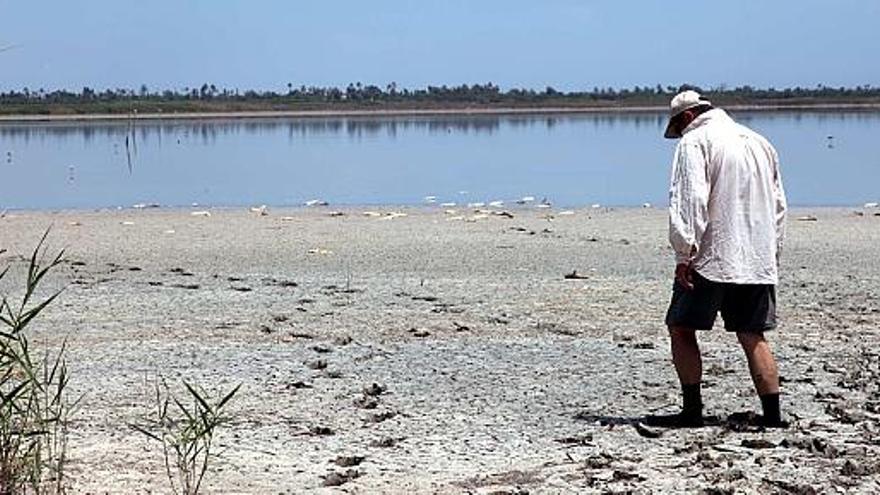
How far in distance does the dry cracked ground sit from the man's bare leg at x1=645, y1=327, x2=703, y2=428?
14 cm

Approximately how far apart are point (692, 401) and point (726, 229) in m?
0.98

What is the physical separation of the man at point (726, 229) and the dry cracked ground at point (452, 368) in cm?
58

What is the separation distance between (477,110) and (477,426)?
396ft

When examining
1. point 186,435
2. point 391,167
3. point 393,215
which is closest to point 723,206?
point 186,435

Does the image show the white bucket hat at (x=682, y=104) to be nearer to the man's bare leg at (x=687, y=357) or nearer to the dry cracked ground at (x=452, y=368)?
the man's bare leg at (x=687, y=357)

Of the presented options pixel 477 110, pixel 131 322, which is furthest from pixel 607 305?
pixel 477 110

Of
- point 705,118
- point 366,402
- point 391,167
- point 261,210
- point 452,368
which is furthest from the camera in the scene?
point 391,167

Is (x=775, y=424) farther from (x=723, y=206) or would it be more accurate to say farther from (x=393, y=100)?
(x=393, y=100)

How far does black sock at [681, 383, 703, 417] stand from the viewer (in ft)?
23.8

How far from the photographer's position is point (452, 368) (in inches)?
364

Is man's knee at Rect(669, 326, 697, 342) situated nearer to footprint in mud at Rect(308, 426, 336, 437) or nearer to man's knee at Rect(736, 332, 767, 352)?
man's knee at Rect(736, 332, 767, 352)

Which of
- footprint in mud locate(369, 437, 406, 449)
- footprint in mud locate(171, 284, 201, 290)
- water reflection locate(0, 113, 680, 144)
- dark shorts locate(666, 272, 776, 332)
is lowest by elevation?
water reflection locate(0, 113, 680, 144)

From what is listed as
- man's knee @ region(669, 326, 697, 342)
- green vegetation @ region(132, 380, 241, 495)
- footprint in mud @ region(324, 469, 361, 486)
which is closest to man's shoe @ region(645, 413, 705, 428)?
man's knee @ region(669, 326, 697, 342)

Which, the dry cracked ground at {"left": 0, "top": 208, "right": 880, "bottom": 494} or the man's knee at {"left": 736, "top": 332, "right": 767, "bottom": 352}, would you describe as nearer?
the dry cracked ground at {"left": 0, "top": 208, "right": 880, "bottom": 494}
